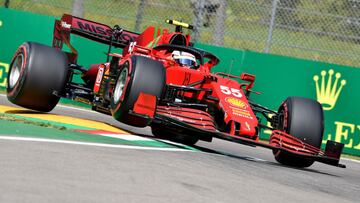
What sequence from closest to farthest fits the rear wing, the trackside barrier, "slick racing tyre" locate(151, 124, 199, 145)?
"slick racing tyre" locate(151, 124, 199, 145) → the rear wing → the trackside barrier

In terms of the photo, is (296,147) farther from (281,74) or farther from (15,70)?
(281,74)

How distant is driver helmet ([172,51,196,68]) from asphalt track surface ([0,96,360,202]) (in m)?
2.16

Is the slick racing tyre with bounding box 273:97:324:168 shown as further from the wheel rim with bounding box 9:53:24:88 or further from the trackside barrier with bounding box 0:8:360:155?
the trackside barrier with bounding box 0:8:360:155

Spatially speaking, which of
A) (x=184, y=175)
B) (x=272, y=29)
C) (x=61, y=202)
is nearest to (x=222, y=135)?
(x=184, y=175)

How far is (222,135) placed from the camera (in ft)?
31.8

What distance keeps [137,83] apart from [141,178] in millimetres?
3536

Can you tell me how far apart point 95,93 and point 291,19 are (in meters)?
5.62

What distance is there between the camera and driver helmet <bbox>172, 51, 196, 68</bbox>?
1151 centimetres

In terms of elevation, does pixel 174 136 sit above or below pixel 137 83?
below

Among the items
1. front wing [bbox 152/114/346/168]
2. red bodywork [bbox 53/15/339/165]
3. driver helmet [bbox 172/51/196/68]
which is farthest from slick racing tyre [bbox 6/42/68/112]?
front wing [bbox 152/114/346/168]

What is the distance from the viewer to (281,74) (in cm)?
1529

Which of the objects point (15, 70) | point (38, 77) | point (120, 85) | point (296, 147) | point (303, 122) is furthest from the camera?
point (15, 70)

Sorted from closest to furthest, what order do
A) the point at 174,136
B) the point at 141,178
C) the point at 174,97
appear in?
1. the point at 141,178
2. the point at 174,97
3. the point at 174,136

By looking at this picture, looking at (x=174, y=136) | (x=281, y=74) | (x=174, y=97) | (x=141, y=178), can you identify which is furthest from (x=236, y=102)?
(x=281, y=74)
